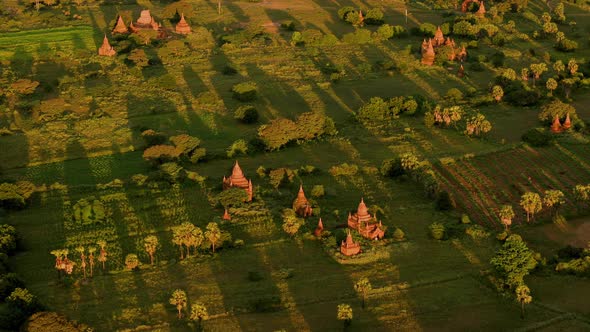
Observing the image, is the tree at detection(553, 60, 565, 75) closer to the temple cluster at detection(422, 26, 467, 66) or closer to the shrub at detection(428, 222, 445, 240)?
the temple cluster at detection(422, 26, 467, 66)

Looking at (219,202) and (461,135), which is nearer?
(219,202)

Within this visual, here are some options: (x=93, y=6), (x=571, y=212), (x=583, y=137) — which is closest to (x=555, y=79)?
(x=583, y=137)

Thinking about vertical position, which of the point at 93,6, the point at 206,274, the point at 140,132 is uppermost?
the point at 206,274

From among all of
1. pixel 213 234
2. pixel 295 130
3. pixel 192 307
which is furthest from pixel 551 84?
pixel 192 307

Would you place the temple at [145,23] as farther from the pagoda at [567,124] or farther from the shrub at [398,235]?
the shrub at [398,235]

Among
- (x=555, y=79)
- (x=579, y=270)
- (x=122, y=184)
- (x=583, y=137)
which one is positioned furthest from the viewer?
(x=555, y=79)

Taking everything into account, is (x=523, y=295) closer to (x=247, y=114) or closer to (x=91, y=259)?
(x=91, y=259)

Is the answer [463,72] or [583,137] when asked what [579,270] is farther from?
[463,72]

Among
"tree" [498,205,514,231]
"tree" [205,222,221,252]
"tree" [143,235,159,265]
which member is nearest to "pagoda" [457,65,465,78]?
"tree" [498,205,514,231]
